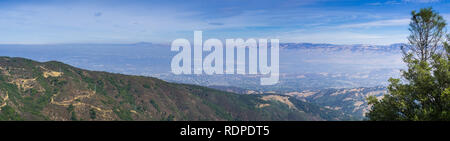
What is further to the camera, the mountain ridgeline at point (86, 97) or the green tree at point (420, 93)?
the mountain ridgeline at point (86, 97)

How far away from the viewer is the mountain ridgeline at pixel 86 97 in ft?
286

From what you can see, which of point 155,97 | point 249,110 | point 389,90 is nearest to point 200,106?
point 155,97

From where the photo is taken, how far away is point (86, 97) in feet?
352

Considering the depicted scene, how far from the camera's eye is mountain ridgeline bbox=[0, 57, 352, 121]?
3434 inches

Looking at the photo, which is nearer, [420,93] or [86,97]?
[420,93]

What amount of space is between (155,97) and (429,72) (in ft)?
472

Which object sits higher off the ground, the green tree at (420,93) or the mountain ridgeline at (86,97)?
the green tree at (420,93)

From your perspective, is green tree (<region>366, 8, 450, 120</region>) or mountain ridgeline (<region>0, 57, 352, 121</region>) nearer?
green tree (<region>366, 8, 450, 120</region>)

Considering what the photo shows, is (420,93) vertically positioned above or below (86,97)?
above

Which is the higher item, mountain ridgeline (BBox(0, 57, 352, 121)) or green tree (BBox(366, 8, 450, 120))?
green tree (BBox(366, 8, 450, 120))

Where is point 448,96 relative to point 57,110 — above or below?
above

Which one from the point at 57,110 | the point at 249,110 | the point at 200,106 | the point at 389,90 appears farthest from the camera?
the point at 249,110
